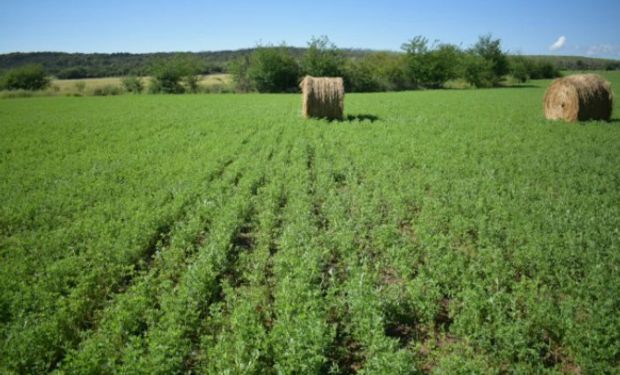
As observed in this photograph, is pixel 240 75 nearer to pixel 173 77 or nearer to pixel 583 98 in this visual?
pixel 173 77

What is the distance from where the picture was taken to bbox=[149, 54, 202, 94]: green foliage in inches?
2213

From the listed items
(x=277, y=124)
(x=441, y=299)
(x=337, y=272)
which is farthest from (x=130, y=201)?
(x=277, y=124)

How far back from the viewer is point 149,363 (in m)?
4.18

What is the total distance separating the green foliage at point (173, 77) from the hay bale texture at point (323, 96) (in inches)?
1603

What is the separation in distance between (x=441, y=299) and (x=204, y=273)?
3.39 m

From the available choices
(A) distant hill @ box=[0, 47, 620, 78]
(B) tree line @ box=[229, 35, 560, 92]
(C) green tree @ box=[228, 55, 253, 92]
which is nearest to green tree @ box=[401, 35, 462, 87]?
(B) tree line @ box=[229, 35, 560, 92]

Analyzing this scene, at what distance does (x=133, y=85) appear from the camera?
57.8m

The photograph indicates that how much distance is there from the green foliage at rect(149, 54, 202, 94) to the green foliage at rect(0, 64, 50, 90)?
18.4 m

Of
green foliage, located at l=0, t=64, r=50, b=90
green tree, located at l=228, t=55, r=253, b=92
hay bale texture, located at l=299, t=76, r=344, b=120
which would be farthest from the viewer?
green foliage, located at l=0, t=64, r=50, b=90

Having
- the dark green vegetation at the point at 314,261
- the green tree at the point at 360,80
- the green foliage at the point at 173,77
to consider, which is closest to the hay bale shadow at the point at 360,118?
the dark green vegetation at the point at 314,261

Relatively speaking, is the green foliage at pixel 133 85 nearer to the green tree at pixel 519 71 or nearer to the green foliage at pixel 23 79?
the green foliage at pixel 23 79

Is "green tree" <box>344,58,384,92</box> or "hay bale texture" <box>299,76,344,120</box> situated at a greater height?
"green tree" <box>344,58,384,92</box>

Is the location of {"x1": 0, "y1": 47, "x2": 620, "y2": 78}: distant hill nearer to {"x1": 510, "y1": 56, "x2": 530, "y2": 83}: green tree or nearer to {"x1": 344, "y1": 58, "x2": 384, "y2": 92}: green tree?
{"x1": 510, "y1": 56, "x2": 530, "y2": 83}: green tree

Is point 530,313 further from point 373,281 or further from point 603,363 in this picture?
point 373,281
